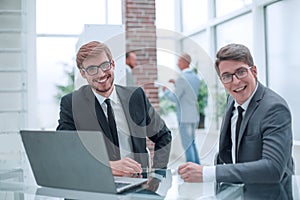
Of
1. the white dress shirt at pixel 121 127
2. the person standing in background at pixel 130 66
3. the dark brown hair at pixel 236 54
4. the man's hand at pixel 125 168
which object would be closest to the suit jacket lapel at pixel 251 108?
the dark brown hair at pixel 236 54

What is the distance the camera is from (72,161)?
122 cm

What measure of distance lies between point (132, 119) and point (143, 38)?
110 inches

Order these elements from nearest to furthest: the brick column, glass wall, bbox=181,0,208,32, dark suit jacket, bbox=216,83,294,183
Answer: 1. dark suit jacket, bbox=216,83,294,183
2. the brick column
3. glass wall, bbox=181,0,208,32

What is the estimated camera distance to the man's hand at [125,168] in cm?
156

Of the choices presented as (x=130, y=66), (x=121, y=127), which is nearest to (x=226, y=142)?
(x=121, y=127)

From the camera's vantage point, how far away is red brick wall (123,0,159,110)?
4.42 m

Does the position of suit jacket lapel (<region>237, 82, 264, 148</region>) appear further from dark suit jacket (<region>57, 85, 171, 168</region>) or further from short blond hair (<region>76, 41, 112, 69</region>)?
short blond hair (<region>76, 41, 112, 69</region>)

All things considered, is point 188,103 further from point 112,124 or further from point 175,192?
point 175,192

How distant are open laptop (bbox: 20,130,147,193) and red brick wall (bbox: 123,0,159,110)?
300cm

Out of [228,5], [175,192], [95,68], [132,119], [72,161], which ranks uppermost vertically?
[228,5]

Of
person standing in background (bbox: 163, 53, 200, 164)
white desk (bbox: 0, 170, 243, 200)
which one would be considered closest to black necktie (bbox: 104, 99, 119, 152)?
white desk (bbox: 0, 170, 243, 200)

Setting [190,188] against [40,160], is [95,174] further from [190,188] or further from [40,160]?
[190,188]

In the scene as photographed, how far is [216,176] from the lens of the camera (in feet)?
4.78

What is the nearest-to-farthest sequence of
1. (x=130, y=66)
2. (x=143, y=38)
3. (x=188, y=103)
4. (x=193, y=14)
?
(x=130, y=66) < (x=188, y=103) < (x=143, y=38) < (x=193, y=14)
